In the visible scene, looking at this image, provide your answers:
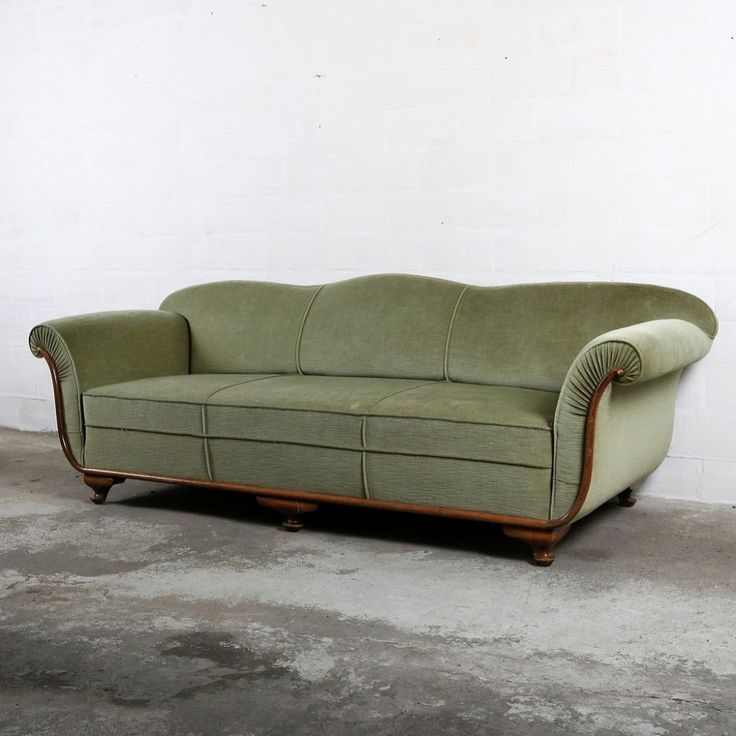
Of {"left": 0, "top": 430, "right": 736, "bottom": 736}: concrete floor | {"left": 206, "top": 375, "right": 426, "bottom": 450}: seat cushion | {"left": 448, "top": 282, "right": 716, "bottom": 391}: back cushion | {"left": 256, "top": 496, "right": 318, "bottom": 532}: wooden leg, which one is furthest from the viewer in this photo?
{"left": 448, "top": 282, "right": 716, "bottom": 391}: back cushion

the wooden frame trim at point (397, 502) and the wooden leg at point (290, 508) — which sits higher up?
the wooden frame trim at point (397, 502)

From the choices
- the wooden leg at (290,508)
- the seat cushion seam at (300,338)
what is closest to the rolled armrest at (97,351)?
the seat cushion seam at (300,338)

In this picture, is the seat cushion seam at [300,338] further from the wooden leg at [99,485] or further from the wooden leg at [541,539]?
the wooden leg at [541,539]

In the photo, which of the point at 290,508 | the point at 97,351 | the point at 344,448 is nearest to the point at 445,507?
the point at 344,448

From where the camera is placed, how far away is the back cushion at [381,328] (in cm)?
364

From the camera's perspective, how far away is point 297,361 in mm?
3877

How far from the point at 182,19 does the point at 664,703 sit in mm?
3804

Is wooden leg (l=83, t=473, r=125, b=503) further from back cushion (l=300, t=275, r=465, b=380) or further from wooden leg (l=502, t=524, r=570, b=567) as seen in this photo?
wooden leg (l=502, t=524, r=570, b=567)

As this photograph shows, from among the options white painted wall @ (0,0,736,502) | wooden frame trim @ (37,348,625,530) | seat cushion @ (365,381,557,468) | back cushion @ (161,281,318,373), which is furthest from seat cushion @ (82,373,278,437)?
white painted wall @ (0,0,736,502)

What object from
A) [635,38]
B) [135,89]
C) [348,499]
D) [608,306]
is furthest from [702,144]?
[135,89]

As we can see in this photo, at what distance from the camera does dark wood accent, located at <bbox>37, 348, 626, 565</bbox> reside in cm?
273

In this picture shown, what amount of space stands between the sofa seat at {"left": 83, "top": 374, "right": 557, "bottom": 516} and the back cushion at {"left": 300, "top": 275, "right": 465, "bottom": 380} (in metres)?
0.10

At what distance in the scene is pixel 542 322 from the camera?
3.46 m

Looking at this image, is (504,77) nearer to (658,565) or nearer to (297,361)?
(297,361)
